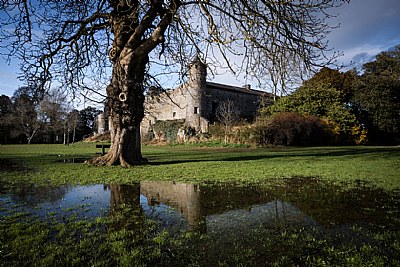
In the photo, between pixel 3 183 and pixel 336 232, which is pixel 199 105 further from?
pixel 336 232

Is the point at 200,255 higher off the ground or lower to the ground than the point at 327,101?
lower

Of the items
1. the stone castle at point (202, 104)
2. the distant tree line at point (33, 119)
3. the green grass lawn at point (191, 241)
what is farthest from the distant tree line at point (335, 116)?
the distant tree line at point (33, 119)

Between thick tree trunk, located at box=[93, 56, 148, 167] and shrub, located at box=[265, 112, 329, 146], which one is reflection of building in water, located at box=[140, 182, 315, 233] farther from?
shrub, located at box=[265, 112, 329, 146]

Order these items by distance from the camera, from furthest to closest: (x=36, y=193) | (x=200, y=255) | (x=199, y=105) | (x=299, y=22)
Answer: (x=199, y=105) → (x=299, y=22) → (x=36, y=193) → (x=200, y=255)

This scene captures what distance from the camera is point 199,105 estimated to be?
1249 inches

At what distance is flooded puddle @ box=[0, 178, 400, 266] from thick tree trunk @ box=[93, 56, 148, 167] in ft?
11.7

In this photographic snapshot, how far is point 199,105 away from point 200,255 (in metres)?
29.9

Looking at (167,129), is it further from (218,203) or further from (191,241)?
(191,241)

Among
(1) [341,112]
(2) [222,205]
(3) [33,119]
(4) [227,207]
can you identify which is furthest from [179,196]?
(3) [33,119]

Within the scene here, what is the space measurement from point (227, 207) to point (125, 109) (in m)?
6.09

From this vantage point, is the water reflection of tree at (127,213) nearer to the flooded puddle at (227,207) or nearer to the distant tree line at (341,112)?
the flooded puddle at (227,207)

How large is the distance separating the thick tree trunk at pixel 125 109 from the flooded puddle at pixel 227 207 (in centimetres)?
356

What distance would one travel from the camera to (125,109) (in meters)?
8.69

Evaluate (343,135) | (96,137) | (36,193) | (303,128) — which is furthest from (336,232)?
(96,137)
